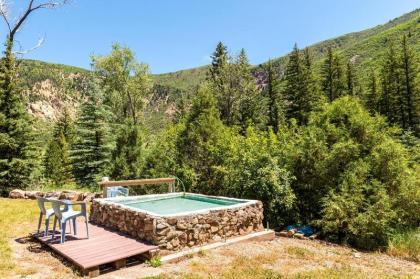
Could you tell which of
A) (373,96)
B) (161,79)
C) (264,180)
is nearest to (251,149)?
(264,180)

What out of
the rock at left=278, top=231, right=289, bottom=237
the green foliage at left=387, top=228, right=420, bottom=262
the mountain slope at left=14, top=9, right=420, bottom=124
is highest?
the mountain slope at left=14, top=9, right=420, bottom=124

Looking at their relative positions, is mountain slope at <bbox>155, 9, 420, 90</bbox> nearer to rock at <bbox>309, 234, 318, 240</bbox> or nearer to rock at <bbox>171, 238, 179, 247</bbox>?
rock at <bbox>309, 234, 318, 240</bbox>

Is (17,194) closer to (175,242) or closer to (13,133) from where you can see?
(13,133)

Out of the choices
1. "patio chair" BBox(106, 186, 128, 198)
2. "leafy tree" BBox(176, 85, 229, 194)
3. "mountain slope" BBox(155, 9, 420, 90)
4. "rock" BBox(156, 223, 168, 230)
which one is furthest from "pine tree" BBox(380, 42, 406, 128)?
"mountain slope" BBox(155, 9, 420, 90)

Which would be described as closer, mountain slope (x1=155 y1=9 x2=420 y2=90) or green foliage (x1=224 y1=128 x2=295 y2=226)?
green foliage (x1=224 y1=128 x2=295 y2=226)

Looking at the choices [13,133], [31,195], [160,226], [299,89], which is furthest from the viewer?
[299,89]

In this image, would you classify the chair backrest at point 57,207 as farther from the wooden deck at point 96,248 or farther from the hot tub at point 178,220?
the hot tub at point 178,220

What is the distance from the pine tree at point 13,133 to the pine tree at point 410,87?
32643mm

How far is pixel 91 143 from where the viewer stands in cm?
2188

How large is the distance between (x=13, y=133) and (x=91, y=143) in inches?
204

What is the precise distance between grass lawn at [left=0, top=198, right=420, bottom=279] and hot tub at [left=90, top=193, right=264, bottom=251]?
0.51 metres

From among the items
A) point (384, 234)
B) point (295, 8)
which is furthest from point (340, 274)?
point (295, 8)

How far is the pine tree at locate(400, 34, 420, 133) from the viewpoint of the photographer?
1230 inches

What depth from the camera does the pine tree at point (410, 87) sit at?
103 ft
